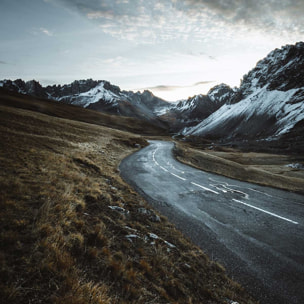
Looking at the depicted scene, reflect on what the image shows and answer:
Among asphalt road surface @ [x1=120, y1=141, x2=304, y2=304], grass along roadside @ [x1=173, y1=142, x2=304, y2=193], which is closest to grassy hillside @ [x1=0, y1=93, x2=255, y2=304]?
asphalt road surface @ [x1=120, y1=141, x2=304, y2=304]

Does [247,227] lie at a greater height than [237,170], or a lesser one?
lesser

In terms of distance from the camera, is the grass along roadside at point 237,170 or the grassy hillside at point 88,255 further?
the grass along roadside at point 237,170

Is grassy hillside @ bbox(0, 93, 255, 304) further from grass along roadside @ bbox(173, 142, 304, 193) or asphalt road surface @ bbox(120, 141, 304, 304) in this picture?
grass along roadside @ bbox(173, 142, 304, 193)

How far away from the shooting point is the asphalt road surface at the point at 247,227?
5035 mm

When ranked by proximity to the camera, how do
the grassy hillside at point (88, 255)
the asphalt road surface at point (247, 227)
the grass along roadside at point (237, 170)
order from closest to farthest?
the grassy hillside at point (88, 255), the asphalt road surface at point (247, 227), the grass along roadside at point (237, 170)

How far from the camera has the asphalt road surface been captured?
5.04 metres

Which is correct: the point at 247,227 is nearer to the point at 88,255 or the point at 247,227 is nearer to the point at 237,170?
the point at 88,255

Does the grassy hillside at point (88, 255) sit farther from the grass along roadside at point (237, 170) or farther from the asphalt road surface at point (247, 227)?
the grass along roadside at point (237, 170)

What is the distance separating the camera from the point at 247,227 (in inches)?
302

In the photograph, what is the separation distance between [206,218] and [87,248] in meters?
6.03

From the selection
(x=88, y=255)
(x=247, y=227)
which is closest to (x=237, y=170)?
(x=247, y=227)

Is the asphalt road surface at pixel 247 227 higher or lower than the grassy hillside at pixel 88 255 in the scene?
lower

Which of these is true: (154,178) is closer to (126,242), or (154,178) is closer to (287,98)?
(126,242)

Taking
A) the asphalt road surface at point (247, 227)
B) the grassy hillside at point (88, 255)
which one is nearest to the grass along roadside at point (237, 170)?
the asphalt road surface at point (247, 227)
